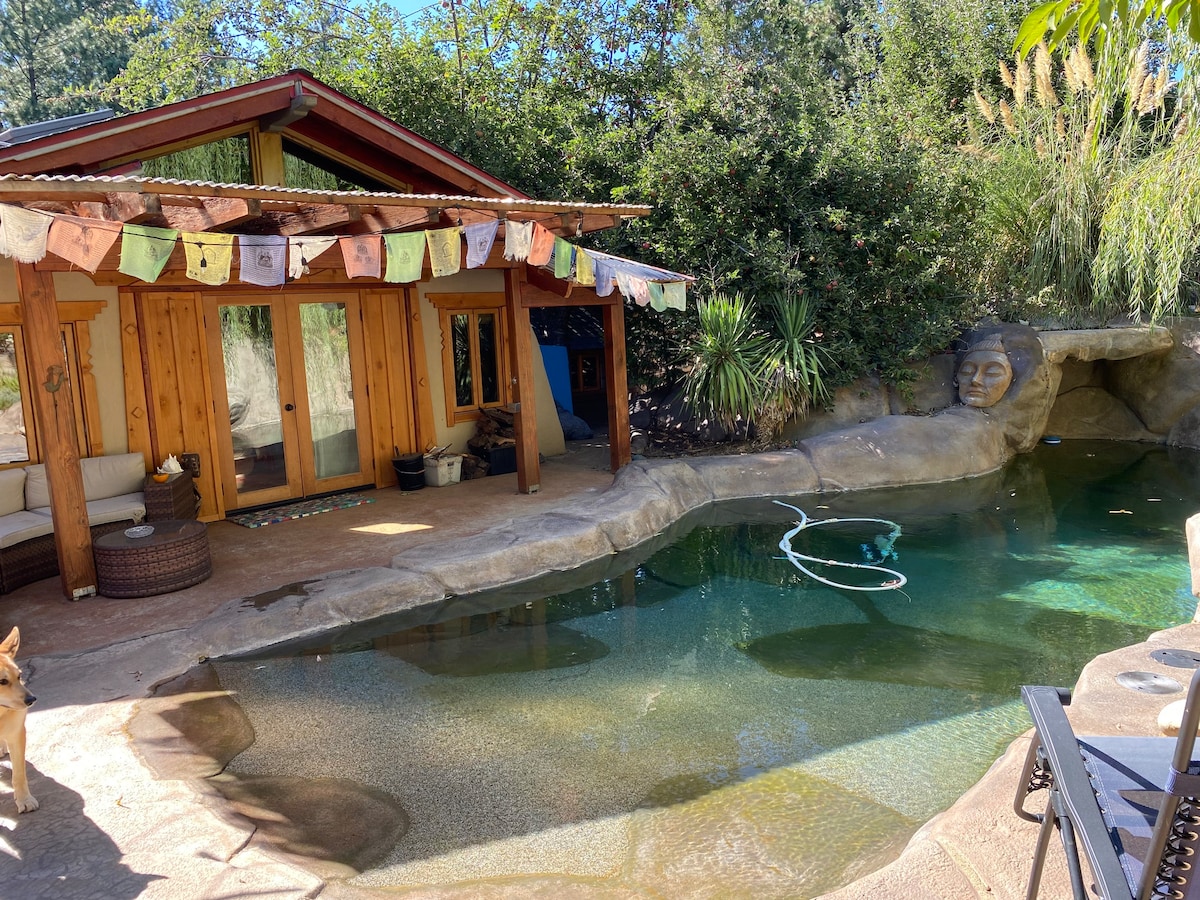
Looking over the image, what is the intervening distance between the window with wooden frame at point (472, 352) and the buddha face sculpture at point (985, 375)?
5.64 meters

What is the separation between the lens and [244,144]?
28.1 ft

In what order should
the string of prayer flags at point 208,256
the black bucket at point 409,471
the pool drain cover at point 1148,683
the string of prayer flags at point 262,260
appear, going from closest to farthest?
the pool drain cover at point 1148,683, the string of prayer flags at point 208,256, the string of prayer flags at point 262,260, the black bucket at point 409,471

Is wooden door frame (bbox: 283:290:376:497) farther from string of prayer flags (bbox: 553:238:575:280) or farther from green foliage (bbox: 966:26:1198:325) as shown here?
green foliage (bbox: 966:26:1198:325)

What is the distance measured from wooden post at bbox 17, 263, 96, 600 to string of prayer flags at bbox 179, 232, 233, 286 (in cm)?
112

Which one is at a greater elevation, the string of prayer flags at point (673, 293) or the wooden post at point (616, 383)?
the string of prayer flags at point (673, 293)

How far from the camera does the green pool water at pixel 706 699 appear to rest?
3734 millimetres

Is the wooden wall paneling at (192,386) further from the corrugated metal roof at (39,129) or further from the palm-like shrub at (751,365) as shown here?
the palm-like shrub at (751,365)

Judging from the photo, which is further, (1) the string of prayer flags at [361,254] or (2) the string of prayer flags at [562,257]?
(2) the string of prayer flags at [562,257]

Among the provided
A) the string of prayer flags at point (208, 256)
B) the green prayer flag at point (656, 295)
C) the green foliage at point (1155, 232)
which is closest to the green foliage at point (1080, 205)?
the green foliage at point (1155, 232)

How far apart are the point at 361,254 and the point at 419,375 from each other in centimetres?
368

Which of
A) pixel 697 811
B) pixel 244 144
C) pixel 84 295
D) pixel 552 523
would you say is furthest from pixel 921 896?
pixel 244 144

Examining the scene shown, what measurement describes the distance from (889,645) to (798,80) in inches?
485

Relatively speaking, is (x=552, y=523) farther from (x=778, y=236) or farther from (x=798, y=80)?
(x=798, y=80)

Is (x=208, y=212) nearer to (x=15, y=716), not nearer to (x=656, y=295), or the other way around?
(x=15, y=716)
